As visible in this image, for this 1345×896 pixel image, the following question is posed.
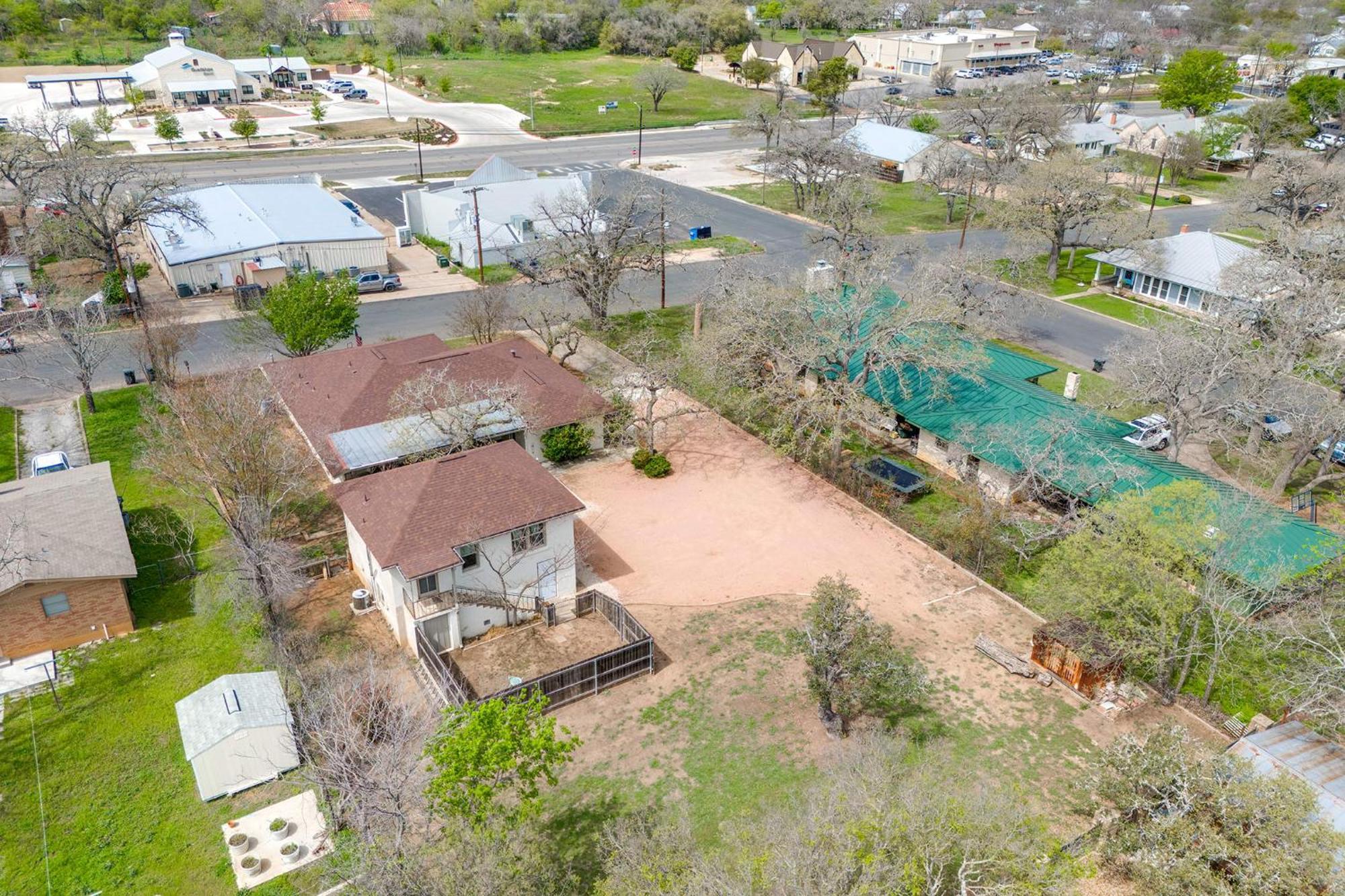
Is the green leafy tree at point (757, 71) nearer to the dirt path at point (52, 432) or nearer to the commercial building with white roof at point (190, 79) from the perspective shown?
the commercial building with white roof at point (190, 79)

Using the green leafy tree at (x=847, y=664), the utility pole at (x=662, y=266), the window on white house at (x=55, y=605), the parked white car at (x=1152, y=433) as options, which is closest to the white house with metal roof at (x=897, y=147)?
the utility pole at (x=662, y=266)

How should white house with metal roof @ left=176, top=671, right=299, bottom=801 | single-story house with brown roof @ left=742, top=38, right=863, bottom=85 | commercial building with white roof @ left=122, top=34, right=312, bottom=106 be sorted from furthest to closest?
single-story house with brown roof @ left=742, top=38, right=863, bottom=85 → commercial building with white roof @ left=122, top=34, right=312, bottom=106 → white house with metal roof @ left=176, top=671, right=299, bottom=801

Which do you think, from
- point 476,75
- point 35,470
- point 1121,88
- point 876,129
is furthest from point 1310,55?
point 35,470

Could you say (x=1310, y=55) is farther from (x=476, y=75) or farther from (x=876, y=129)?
(x=476, y=75)

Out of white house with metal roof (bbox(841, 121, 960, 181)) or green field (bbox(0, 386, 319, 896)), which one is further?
white house with metal roof (bbox(841, 121, 960, 181))

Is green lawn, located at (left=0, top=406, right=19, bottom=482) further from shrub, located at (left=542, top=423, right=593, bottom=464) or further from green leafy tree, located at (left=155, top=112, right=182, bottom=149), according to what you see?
green leafy tree, located at (left=155, top=112, right=182, bottom=149)

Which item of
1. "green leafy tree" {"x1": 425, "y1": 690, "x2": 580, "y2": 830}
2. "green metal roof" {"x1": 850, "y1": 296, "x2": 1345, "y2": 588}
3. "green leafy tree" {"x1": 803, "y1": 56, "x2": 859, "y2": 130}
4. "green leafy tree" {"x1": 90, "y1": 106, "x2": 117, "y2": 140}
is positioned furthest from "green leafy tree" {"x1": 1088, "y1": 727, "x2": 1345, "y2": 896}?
"green leafy tree" {"x1": 90, "y1": 106, "x2": 117, "y2": 140}

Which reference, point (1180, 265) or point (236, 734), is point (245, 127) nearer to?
point (1180, 265)
